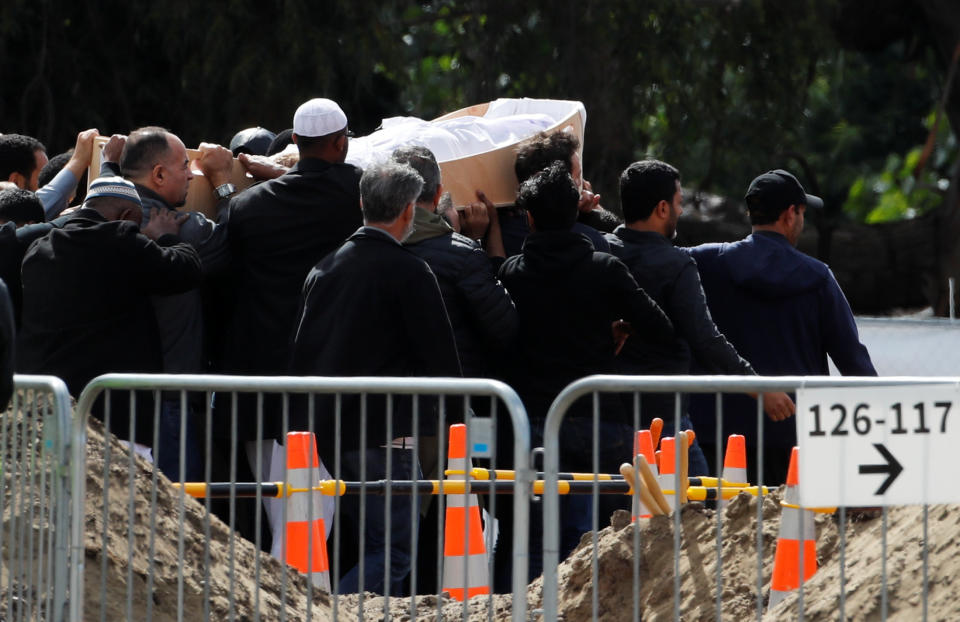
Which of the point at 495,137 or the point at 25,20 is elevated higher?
the point at 25,20

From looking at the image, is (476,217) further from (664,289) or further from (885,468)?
(885,468)

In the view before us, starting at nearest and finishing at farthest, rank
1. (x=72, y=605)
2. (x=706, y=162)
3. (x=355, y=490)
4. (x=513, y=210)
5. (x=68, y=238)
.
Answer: (x=72, y=605), (x=355, y=490), (x=68, y=238), (x=513, y=210), (x=706, y=162)

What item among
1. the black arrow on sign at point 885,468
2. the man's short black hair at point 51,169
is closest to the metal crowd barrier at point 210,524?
the black arrow on sign at point 885,468

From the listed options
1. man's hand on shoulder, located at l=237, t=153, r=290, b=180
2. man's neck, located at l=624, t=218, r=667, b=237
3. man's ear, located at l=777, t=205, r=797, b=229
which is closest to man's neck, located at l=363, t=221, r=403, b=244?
man's hand on shoulder, located at l=237, t=153, r=290, b=180

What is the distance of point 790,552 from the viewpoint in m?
4.62

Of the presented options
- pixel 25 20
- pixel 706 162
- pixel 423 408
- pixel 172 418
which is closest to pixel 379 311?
pixel 423 408

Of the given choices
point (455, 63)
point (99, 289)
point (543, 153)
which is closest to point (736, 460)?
point (543, 153)

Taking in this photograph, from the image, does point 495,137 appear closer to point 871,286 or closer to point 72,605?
point 72,605

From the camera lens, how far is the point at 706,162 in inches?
704

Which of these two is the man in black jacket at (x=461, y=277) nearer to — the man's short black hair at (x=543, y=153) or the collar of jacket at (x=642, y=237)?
the man's short black hair at (x=543, y=153)

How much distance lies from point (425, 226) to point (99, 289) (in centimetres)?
120

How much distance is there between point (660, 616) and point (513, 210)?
217cm

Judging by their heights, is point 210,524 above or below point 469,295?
below

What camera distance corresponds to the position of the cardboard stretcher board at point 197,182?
646 centimetres
